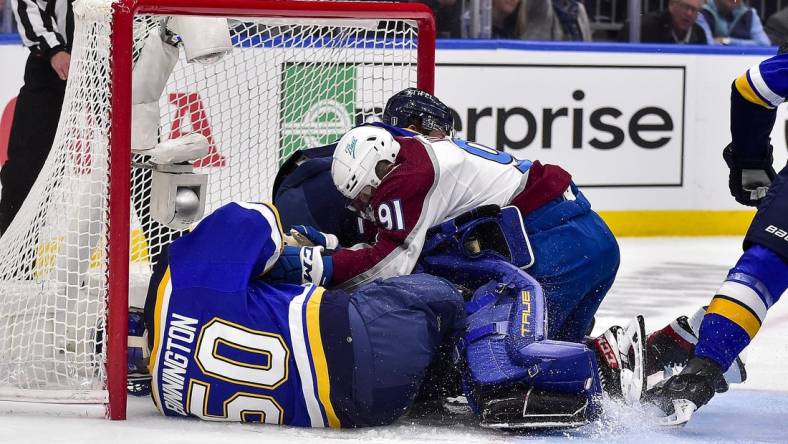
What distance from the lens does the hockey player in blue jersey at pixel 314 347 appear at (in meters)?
2.78

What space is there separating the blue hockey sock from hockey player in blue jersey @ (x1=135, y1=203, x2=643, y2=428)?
268 millimetres

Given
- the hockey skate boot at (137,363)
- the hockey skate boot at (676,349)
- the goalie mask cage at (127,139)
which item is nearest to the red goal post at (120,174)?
the goalie mask cage at (127,139)

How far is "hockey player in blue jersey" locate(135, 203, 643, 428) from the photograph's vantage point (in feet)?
9.12

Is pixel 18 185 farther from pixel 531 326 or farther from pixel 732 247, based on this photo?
pixel 732 247

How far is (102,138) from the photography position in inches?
118

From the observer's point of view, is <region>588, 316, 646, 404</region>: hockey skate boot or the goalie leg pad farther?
<region>588, 316, 646, 404</region>: hockey skate boot

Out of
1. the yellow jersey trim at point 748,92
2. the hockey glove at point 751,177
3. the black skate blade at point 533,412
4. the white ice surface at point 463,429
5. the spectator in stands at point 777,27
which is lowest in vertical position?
the white ice surface at point 463,429

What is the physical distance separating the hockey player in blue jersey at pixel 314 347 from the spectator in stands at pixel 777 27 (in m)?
4.34

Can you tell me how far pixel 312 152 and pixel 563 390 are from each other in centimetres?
97

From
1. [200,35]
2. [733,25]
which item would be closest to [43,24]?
[200,35]

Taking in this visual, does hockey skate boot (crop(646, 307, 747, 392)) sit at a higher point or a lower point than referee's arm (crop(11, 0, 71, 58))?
lower

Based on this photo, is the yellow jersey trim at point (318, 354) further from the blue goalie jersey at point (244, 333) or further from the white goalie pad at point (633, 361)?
the white goalie pad at point (633, 361)

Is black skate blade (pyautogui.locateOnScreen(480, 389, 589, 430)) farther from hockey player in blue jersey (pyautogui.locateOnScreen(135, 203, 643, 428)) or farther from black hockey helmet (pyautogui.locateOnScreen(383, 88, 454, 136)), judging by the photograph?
black hockey helmet (pyautogui.locateOnScreen(383, 88, 454, 136))

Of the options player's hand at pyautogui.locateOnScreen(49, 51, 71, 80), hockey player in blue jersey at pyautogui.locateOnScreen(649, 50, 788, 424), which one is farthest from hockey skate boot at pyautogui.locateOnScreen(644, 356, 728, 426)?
player's hand at pyautogui.locateOnScreen(49, 51, 71, 80)
